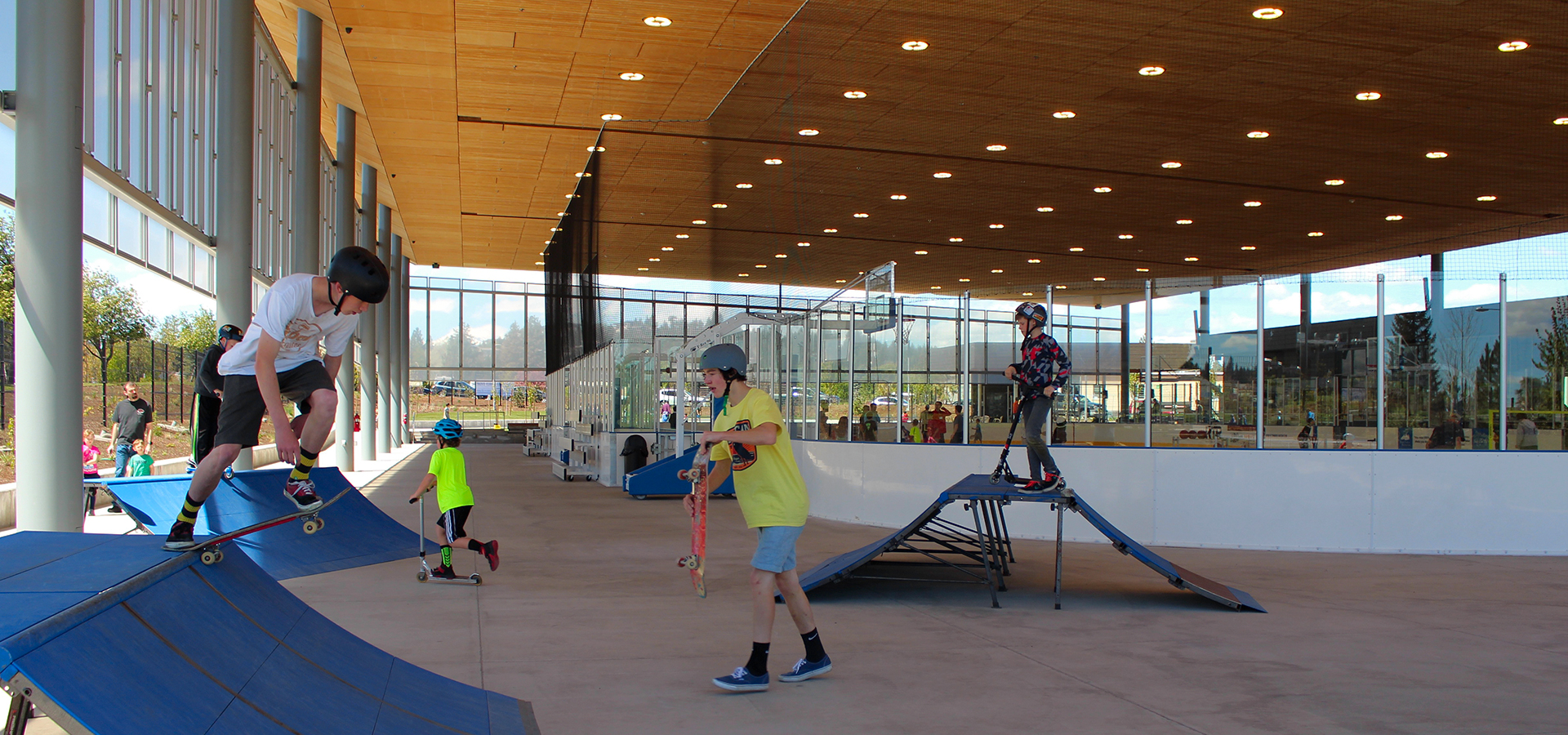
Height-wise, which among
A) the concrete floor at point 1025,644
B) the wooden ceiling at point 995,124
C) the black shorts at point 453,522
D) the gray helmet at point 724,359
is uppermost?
the wooden ceiling at point 995,124

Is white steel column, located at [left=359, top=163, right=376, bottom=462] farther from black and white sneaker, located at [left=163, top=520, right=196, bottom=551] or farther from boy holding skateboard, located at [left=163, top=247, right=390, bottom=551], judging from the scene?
black and white sneaker, located at [left=163, top=520, right=196, bottom=551]

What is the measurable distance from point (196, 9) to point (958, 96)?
418 inches

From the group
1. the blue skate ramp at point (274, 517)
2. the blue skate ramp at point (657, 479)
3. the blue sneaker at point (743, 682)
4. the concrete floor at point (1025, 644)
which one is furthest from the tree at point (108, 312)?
the blue sneaker at point (743, 682)

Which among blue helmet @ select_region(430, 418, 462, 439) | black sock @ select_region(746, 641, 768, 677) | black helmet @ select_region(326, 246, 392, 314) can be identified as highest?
black helmet @ select_region(326, 246, 392, 314)

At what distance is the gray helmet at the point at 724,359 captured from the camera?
5109 mm

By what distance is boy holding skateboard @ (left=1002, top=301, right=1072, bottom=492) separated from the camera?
27.2ft

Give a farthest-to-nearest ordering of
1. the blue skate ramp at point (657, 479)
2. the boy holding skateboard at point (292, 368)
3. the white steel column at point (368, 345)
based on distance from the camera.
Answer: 1. the white steel column at point (368, 345)
2. the blue skate ramp at point (657, 479)
3. the boy holding skateboard at point (292, 368)

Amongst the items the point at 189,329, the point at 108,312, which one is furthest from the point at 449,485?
the point at 189,329

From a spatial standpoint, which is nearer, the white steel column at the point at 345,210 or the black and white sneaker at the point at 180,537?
the black and white sneaker at the point at 180,537

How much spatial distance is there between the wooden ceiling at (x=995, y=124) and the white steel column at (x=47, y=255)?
590 cm

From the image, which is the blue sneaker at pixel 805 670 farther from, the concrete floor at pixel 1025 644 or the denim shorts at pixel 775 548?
the denim shorts at pixel 775 548

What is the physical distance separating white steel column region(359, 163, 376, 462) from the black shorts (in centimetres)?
2047

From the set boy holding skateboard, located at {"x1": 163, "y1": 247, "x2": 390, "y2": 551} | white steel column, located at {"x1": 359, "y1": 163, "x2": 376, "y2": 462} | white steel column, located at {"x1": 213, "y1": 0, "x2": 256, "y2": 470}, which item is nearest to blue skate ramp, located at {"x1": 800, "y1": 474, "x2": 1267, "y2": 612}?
boy holding skateboard, located at {"x1": 163, "y1": 247, "x2": 390, "y2": 551}

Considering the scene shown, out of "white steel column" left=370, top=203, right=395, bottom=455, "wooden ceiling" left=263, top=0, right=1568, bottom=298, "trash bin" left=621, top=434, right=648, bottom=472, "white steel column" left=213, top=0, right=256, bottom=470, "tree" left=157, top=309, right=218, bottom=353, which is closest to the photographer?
"wooden ceiling" left=263, top=0, right=1568, bottom=298
